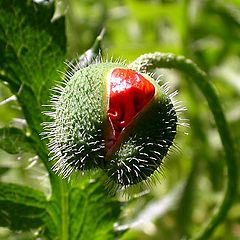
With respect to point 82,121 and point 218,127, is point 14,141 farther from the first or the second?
point 218,127

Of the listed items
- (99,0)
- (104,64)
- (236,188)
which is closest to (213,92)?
(236,188)

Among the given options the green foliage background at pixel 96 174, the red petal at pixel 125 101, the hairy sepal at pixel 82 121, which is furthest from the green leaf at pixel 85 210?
the red petal at pixel 125 101

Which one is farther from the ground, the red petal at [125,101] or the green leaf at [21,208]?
the red petal at [125,101]

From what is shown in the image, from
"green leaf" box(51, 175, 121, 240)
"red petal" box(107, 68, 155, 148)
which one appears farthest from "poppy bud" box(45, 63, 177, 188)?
"green leaf" box(51, 175, 121, 240)

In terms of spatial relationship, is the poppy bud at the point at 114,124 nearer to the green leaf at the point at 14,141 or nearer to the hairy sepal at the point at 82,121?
the hairy sepal at the point at 82,121

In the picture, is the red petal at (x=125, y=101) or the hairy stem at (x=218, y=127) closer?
the red petal at (x=125, y=101)

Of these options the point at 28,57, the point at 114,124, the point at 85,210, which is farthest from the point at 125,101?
the point at 85,210

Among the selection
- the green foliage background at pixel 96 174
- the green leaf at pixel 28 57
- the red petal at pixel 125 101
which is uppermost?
the red petal at pixel 125 101

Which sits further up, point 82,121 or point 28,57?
point 82,121

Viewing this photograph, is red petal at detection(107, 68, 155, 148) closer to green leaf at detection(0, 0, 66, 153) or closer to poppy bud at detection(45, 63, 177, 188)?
poppy bud at detection(45, 63, 177, 188)
